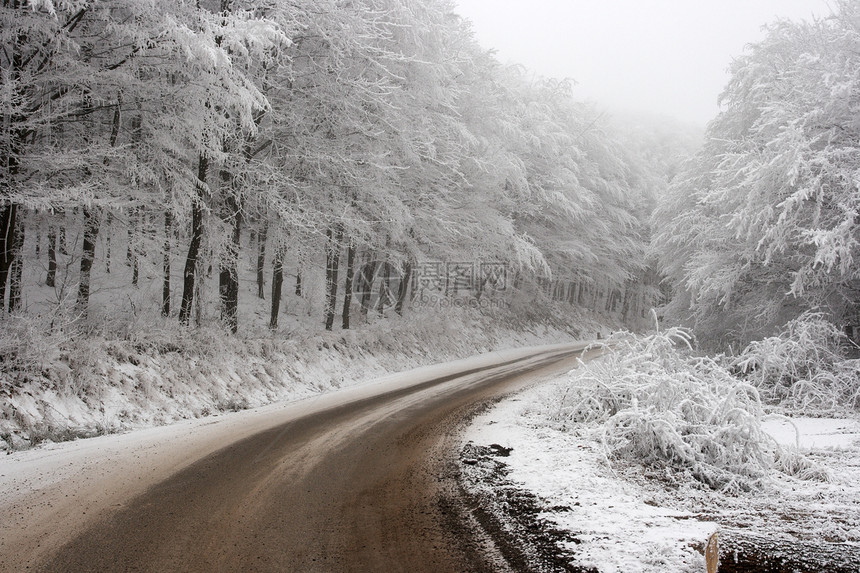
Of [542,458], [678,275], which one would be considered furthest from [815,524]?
[678,275]

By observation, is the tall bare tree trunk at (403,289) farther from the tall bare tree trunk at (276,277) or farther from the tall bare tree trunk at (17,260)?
the tall bare tree trunk at (17,260)

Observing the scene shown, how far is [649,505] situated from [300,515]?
319cm

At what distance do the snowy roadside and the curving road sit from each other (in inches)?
27.1

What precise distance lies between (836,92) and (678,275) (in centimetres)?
1085

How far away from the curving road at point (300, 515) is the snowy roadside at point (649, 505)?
2.26ft

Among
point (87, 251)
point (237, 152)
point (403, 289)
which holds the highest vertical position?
point (237, 152)

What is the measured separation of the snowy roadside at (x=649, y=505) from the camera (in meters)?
3.63

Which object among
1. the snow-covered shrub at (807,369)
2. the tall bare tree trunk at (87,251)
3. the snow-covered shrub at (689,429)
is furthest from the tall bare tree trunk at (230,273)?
the snow-covered shrub at (807,369)

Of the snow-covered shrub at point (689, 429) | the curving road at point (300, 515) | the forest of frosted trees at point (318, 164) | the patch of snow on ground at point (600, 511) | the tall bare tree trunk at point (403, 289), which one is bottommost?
the curving road at point (300, 515)

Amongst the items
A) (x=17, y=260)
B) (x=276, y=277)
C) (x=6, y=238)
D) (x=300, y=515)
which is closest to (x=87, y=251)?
(x=17, y=260)

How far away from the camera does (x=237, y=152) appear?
12117 mm

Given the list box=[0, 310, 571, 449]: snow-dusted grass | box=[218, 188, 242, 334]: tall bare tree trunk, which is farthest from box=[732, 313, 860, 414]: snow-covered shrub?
box=[218, 188, 242, 334]: tall bare tree trunk

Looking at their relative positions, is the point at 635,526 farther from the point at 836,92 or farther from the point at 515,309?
Answer: the point at 515,309

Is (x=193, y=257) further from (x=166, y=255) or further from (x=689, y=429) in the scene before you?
(x=689, y=429)
